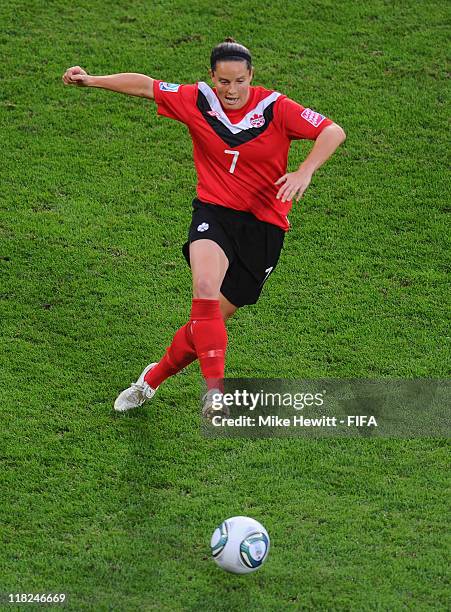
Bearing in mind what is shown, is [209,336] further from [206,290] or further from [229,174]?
[229,174]

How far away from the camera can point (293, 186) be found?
230 inches

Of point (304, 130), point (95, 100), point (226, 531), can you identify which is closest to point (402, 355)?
point (304, 130)

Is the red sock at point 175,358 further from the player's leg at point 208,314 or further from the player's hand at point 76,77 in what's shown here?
the player's hand at point 76,77

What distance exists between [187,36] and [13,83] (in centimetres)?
167

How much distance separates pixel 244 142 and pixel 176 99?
1.64 ft

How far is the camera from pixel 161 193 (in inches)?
345

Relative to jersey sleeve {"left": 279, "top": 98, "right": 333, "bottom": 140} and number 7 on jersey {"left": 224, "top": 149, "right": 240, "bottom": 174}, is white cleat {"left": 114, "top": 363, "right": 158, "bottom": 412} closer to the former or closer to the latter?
number 7 on jersey {"left": 224, "top": 149, "right": 240, "bottom": 174}

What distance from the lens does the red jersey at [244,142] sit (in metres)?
6.30

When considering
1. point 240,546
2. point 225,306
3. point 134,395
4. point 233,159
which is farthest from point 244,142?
point 240,546

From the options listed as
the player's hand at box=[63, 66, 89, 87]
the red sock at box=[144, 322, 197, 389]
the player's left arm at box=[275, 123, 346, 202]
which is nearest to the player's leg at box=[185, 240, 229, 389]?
the red sock at box=[144, 322, 197, 389]

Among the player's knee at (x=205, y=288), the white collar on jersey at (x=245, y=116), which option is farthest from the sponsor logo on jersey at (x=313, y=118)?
the player's knee at (x=205, y=288)

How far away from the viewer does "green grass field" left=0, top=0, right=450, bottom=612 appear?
5.68 metres

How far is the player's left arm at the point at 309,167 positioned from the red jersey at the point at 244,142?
0.14 m

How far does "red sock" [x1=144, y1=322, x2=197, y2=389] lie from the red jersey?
781mm
